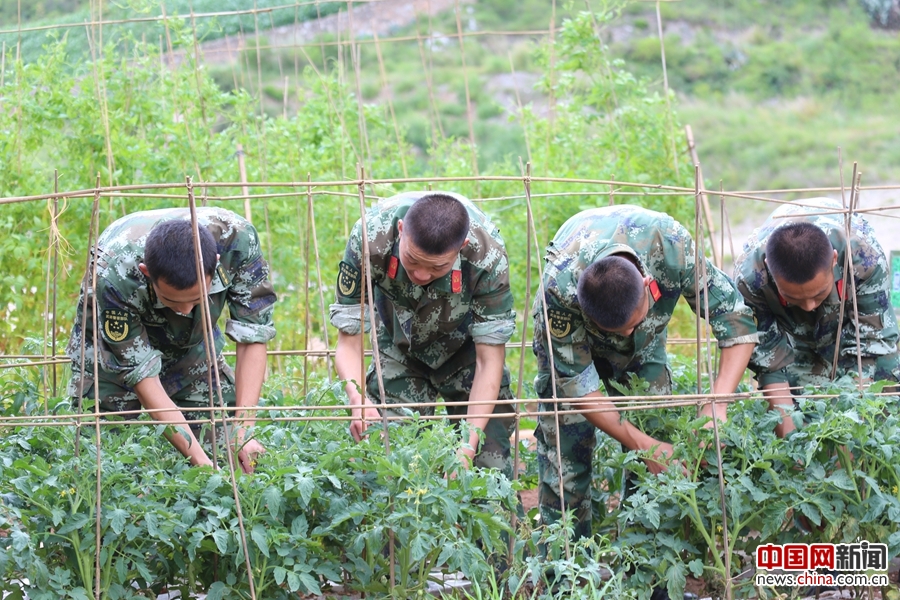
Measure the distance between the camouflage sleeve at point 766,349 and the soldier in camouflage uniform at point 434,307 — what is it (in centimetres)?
103

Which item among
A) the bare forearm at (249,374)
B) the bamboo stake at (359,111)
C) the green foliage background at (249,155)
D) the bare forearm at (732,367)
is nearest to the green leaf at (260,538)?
the bare forearm at (249,374)

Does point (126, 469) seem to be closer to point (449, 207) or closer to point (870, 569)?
point (449, 207)

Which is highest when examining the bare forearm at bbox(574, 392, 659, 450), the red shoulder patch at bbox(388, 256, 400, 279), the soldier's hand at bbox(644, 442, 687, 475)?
the red shoulder patch at bbox(388, 256, 400, 279)

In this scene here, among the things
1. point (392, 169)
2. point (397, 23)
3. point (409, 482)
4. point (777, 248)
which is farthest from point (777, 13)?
point (409, 482)

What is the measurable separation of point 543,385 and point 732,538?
93 cm

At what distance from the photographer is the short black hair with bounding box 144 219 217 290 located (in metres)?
3.13

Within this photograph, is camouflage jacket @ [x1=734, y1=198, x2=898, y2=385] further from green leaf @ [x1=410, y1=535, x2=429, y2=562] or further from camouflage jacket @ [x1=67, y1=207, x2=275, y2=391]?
camouflage jacket @ [x1=67, y1=207, x2=275, y2=391]

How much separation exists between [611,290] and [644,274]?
305 mm

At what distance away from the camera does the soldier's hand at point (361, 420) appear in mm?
3290

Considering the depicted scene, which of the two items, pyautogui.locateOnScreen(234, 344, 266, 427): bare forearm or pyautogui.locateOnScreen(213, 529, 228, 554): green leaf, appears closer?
pyautogui.locateOnScreen(213, 529, 228, 554): green leaf

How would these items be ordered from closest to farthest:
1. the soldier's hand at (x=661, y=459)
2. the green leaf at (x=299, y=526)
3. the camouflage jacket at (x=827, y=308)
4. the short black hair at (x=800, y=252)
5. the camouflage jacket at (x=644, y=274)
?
the green leaf at (x=299, y=526), the soldier's hand at (x=661, y=459), the camouflage jacket at (x=644, y=274), the short black hair at (x=800, y=252), the camouflage jacket at (x=827, y=308)

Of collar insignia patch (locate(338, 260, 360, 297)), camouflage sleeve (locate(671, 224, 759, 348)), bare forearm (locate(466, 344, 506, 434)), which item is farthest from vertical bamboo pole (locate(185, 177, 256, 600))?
camouflage sleeve (locate(671, 224, 759, 348))

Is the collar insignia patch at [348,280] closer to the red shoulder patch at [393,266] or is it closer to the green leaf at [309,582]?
the red shoulder patch at [393,266]

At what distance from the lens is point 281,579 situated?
9.57 feet
